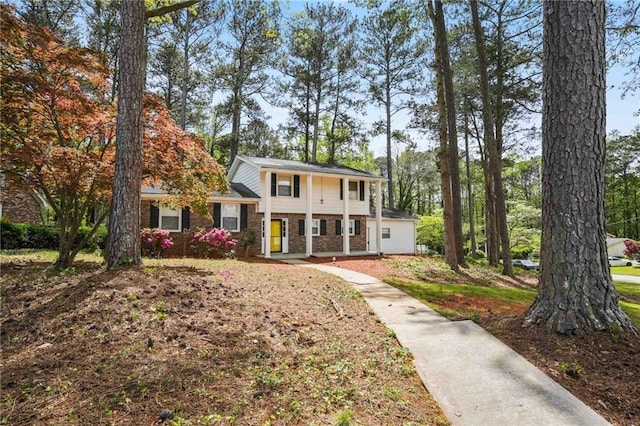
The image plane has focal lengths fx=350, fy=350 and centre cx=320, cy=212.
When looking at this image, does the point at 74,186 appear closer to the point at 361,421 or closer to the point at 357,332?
the point at 357,332

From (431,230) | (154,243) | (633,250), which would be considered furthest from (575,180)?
(633,250)

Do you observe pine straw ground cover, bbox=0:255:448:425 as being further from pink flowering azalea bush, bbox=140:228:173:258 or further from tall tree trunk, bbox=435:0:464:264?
tall tree trunk, bbox=435:0:464:264

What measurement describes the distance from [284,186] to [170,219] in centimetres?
560

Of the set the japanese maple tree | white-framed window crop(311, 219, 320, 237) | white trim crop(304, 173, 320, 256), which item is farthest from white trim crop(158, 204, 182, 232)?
white-framed window crop(311, 219, 320, 237)

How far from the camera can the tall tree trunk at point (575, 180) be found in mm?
3529

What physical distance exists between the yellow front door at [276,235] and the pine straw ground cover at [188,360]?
11.9 meters

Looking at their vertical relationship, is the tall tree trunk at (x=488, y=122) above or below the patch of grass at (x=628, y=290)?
above

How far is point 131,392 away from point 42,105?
7.41m

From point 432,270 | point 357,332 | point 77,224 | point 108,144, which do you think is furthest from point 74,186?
point 432,270

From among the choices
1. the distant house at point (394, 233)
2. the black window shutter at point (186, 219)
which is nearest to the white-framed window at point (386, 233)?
the distant house at point (394, 233)

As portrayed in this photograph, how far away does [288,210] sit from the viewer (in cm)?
1766

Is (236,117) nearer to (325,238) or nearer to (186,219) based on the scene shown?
(186,219)

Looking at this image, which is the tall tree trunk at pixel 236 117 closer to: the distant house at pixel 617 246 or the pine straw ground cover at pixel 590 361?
the pine straw ground cover at pixel 590 361

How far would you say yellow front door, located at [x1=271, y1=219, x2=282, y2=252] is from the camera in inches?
693
